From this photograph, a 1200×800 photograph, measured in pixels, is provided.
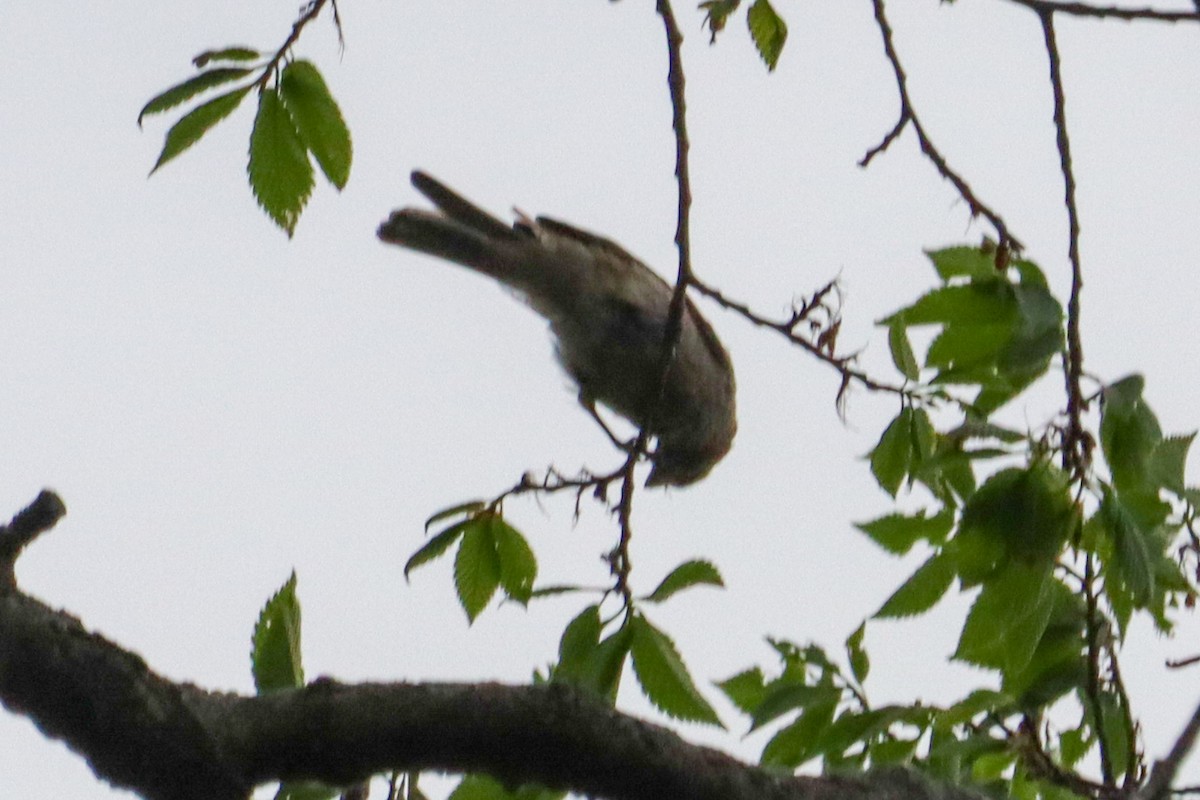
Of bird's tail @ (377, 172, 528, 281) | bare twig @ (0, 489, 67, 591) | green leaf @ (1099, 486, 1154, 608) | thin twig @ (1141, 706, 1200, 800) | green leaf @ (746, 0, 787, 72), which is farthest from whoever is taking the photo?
bird's tail @ (377, 172, 528, 281)

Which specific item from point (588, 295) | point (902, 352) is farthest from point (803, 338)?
point (588, 295)

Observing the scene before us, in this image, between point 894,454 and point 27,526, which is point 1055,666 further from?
point 27,526

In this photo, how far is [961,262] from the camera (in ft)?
9.96

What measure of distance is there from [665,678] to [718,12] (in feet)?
6.32

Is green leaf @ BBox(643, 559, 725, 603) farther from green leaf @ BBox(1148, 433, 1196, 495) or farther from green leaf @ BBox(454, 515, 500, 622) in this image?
green leaf @ BBox(1148, 433, 1196, 495)

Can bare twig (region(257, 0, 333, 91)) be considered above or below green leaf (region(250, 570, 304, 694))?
above

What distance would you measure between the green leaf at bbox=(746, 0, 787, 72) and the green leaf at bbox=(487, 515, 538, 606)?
1.50m

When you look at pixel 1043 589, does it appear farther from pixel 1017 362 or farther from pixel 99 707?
pixel 99 707

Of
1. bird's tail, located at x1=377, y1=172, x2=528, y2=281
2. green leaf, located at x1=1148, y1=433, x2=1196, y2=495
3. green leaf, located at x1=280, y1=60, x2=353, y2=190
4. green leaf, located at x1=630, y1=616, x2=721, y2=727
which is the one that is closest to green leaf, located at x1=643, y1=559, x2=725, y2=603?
green leaf, located at x1=630, y1=616, x2=721, y2=727

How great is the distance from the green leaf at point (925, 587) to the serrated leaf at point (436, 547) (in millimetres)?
996

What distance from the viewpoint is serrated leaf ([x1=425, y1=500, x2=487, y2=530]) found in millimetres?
3240

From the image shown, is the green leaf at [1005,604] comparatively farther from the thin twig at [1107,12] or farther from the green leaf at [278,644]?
the green leaf at [278,644]

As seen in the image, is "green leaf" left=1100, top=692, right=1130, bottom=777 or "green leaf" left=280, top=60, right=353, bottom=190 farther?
"green leaf" left=1100, top=692, right=1130, bottom=777

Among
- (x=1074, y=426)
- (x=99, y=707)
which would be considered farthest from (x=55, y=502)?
(x=1074, y=426)
